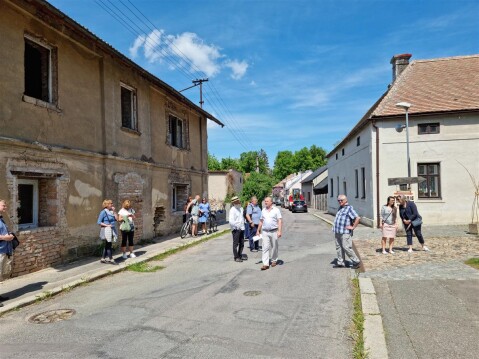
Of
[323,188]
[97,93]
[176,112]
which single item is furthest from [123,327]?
[323,188]

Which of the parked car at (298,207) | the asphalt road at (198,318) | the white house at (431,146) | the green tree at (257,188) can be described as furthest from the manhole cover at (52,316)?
the parked car at (298,207)

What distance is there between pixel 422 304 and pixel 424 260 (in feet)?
13.0

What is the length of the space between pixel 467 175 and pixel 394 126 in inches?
152

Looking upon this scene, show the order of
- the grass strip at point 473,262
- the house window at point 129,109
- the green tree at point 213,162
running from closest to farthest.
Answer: the grass strip at point 473,262
the house window at point 129,109
the green tree at point 213,162

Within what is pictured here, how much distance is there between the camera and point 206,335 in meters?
4.69

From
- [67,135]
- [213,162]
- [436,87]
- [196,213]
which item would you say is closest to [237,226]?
[67,135]

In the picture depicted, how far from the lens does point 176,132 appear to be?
56.4ft

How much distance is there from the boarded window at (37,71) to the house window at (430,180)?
1565 cm

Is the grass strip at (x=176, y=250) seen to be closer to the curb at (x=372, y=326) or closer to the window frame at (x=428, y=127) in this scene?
the curb at (x=372, y=326)

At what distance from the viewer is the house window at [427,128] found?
1762 centimetres

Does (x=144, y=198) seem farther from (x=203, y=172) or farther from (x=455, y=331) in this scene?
(x=455, y=331)

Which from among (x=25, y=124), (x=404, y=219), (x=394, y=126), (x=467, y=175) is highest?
(x=394, y=126)

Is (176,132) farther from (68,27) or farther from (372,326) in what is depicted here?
(372,326)

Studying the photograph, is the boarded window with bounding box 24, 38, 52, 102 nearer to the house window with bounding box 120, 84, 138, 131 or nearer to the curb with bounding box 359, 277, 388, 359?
the house window with bounding box 120, 84, 138, 131
